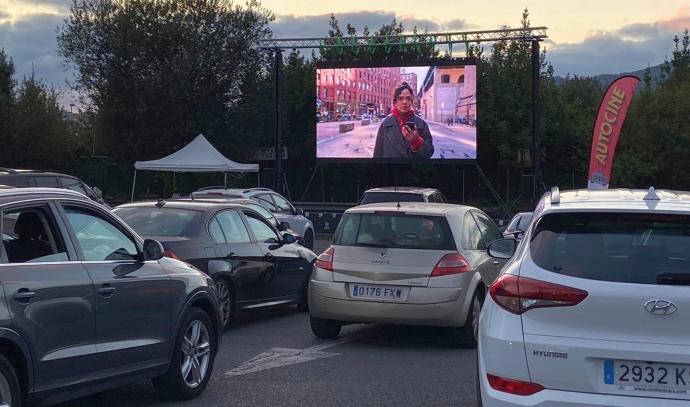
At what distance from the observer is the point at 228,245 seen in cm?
1078

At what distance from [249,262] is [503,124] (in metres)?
30.0

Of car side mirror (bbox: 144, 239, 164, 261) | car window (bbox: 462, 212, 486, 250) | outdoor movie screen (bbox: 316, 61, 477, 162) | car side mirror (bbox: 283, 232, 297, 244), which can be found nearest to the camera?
car side mirror (bbox: 144, 239, 164, 261)

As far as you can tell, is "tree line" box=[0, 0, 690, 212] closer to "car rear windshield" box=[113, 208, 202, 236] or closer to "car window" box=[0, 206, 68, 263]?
"car rear windshield" box=[113, 208, 202, 236]

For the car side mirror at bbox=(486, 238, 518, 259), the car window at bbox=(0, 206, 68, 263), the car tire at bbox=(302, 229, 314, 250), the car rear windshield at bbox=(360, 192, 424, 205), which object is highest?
the car window at bbox=(0, 206, 68, 263)

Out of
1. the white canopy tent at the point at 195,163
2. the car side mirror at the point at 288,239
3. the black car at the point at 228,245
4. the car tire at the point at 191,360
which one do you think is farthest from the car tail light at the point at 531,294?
the white canopy tent at the point at 195,163

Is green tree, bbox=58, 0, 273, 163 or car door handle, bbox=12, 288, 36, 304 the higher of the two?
green tree, bbox=58, 0, 273, 163

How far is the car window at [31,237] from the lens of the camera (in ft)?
18.6

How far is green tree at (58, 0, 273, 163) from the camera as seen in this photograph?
39.0m

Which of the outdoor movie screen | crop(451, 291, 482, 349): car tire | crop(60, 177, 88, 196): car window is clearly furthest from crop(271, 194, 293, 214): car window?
crop(451, 291, 482, 349): car tire

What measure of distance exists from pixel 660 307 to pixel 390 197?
14.6 metres

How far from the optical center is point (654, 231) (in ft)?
16.8

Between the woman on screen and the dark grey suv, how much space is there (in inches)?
1005

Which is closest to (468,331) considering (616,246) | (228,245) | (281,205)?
(228,245)

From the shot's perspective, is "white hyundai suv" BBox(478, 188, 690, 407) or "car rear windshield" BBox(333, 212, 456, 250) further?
"car rear windshield" BBox(333, 212, 456, 250)
